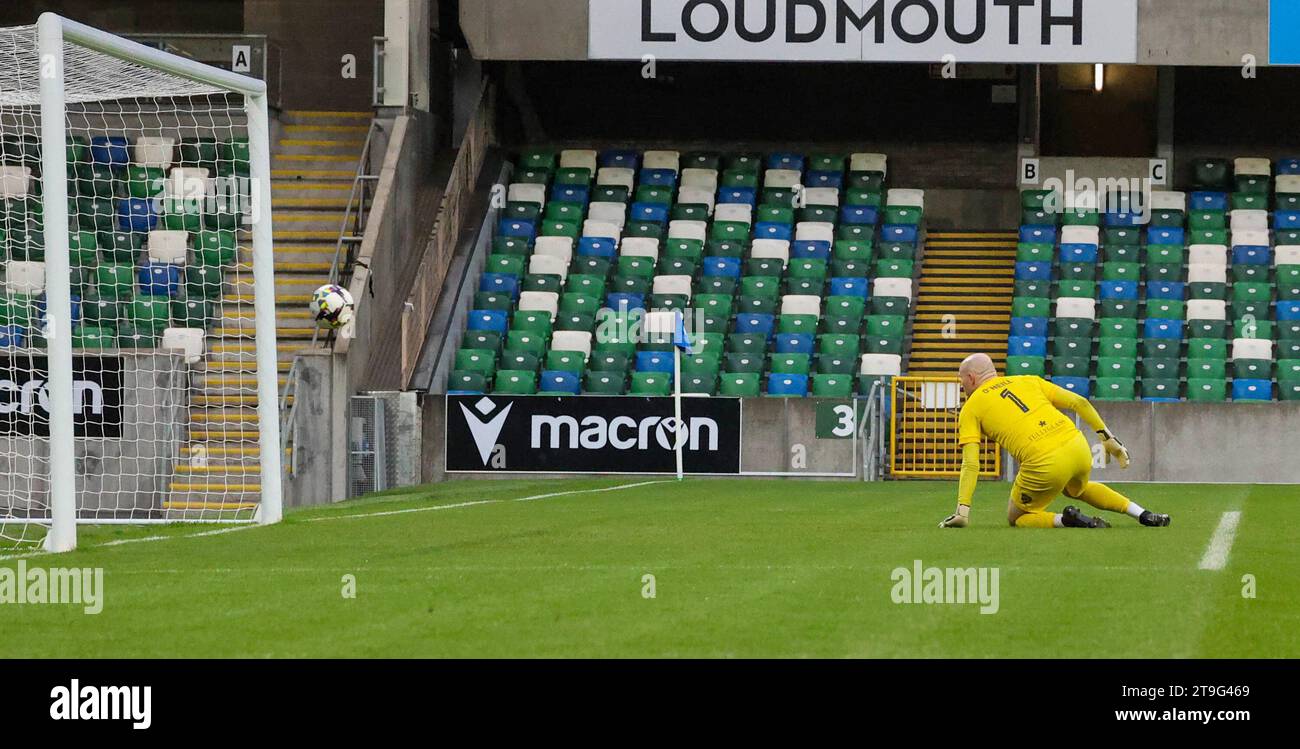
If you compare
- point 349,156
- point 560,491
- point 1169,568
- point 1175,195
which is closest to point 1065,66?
point 1175,195

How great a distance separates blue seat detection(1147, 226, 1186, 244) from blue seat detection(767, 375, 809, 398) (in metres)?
7.05

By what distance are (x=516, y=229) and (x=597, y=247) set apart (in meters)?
1.41

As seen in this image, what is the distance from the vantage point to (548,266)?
106 feet

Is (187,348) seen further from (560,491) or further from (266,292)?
(266,292)

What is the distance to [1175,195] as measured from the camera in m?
33.8

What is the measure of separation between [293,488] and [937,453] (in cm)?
922

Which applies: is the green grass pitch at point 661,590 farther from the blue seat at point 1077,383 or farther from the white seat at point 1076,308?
the white seat at point 1076,308

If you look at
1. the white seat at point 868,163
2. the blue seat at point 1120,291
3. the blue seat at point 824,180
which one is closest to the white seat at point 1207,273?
the blue seat at point 1120,291

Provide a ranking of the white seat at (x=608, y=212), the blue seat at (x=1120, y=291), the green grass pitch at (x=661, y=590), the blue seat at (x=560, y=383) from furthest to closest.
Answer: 1. the white seat at (x=608, y=212)
2. the blue seat at (x=1120, y=291)
3. the blue seat at (x=560, y=383)
4. the green grass pitch at (x=661, y=590)

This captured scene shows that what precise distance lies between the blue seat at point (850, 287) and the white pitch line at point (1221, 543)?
13.6 metres

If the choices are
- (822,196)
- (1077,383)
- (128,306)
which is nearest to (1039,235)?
(822,196)

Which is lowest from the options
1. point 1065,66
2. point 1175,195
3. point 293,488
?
point 293,488

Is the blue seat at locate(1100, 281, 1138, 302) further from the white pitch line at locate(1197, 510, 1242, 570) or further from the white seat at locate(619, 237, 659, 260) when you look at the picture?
the white pitch line at locate(1197, 510, 1242, 570)

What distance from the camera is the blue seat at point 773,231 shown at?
33.3 metres
